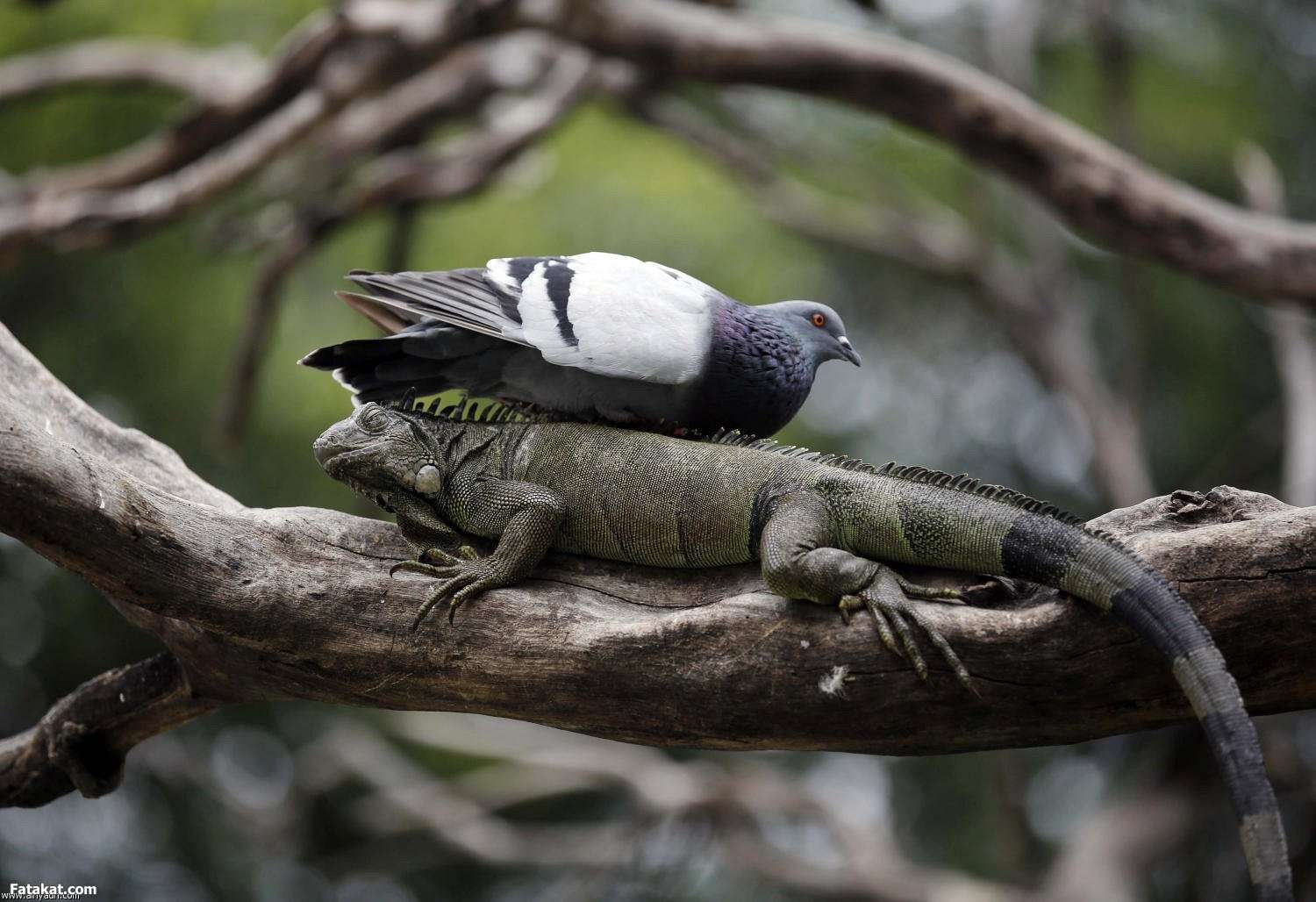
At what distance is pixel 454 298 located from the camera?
11.0ft

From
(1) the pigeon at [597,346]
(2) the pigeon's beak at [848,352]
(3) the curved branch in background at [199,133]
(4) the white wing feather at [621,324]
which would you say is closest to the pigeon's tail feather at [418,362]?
(1) the pigeon at [597,346]

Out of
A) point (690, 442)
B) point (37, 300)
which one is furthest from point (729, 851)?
point (37, 300)

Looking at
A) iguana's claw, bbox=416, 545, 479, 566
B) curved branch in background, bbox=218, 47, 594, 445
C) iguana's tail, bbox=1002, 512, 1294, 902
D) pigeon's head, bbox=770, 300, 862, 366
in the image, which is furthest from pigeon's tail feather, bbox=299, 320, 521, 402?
curved branch in background, bbox=218, 47, 594, 445

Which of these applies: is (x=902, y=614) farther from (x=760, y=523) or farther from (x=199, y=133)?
(x=199, y=133)

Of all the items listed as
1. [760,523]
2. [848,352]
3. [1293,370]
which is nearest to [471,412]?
[760,523]

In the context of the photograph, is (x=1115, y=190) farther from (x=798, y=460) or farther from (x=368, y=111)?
(x=368, y=111)

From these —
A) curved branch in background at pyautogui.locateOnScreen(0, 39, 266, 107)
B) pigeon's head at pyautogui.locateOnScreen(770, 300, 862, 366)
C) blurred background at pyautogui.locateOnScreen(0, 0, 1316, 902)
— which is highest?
curved branch in background at pyautogui.locateOnScreen(0, 39, 266, 107)

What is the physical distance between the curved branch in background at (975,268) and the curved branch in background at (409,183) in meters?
0.95

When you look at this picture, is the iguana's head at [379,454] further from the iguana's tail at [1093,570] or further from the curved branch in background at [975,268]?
the curved branch in background at [975,268]

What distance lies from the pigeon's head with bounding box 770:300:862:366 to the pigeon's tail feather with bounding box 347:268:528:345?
842mm

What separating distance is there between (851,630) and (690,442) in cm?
80

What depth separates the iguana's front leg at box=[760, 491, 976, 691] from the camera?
289 cm

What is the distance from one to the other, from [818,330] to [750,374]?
0.32m

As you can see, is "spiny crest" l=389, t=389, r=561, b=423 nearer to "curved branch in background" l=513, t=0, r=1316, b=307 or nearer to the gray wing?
the gray wing
